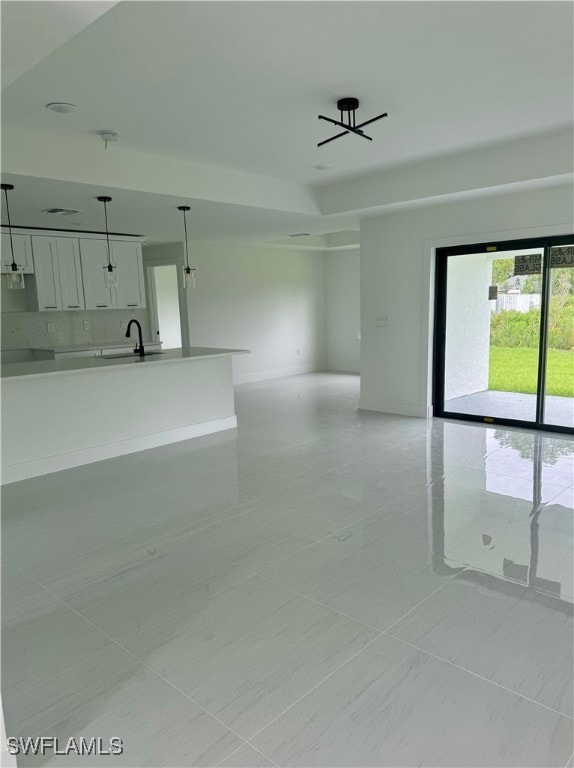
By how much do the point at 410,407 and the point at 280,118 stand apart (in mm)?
3804

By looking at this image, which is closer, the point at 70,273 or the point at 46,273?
the point at 46,273

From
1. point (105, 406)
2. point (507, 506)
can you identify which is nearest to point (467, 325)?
point (507, 506)

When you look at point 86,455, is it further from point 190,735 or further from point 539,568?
point 539,568

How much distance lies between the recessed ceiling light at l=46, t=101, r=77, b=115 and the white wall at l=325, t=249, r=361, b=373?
7.08m

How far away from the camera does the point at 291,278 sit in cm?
1000

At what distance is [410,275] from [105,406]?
374 cm

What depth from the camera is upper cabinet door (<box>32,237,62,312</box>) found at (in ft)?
21.8

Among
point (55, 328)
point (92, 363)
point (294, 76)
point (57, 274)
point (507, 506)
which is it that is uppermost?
point (294, 76)

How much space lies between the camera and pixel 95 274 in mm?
7238

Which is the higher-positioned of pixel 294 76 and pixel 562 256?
pixel 294 76

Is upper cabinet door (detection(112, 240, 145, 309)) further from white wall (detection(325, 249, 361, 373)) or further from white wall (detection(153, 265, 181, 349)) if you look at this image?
white wall (detection(325, 249, 361, 373))

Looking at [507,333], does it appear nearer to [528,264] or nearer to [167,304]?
[528,264]

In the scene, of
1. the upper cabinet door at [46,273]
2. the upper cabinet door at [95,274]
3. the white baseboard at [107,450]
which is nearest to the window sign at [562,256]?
the white baseboard at [107,450]

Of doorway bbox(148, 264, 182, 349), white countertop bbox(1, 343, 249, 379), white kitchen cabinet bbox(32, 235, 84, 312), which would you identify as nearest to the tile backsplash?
white kitchen cabinet bbox(32, 235, 84, 312)
